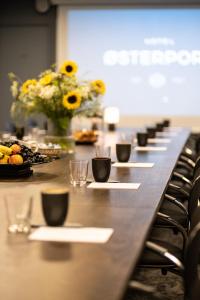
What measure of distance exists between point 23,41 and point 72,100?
7.82 metres

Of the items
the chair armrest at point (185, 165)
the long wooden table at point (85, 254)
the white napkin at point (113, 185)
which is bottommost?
the chair armrest at point (185, 165)

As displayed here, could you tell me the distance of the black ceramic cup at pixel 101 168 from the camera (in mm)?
3283

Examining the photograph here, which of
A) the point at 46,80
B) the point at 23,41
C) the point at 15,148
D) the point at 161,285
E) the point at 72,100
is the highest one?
the point at 23,41

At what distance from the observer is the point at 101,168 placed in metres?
3.32

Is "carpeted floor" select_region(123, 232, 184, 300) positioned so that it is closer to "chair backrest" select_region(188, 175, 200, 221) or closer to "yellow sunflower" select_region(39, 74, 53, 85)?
"chair backrest" select_region(188, 175, 200, 221)

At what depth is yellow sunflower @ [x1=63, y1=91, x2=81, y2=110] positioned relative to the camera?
4.95 metres

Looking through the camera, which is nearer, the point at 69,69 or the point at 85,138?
the point at 69,69

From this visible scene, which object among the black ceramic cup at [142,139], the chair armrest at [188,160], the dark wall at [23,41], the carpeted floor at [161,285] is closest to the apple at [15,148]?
the carpeted floor at [161,285]

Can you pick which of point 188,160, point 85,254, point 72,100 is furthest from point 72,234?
point 188,160

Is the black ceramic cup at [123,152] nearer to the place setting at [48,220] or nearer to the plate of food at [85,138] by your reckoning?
the plate of food at [85,138]

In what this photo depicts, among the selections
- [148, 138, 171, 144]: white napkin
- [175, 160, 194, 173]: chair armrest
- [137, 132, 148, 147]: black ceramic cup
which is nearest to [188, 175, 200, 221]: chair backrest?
[175, 160, 194, 173]: chair armrest

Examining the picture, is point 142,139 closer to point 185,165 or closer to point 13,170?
point 185,165

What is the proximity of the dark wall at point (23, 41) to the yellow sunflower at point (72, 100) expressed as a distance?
753 cm

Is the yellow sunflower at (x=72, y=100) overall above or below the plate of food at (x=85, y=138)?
above
